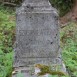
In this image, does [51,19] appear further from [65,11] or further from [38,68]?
[65,11]

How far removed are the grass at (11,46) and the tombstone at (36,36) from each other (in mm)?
391

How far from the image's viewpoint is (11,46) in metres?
8.64

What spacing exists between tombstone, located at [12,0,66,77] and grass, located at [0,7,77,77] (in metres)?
0.39

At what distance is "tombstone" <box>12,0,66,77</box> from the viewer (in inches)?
227

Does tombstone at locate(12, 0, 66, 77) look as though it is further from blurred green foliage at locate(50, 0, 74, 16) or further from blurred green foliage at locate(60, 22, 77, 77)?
blurred green foliage at locate(50, 0, 74, 16)

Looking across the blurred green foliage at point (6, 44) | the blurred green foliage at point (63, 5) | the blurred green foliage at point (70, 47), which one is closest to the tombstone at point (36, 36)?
the blurred green foliage at point (6, 44)

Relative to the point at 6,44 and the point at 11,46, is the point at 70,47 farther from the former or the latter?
the point at 6,44

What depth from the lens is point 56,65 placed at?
5.77 meters

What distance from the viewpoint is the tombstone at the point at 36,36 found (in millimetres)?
5766

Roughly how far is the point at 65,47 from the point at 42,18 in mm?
2685

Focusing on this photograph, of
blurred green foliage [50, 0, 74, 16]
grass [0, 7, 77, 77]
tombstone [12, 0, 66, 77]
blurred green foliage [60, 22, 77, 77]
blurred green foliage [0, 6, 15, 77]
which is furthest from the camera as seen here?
blurred green foliage [50, 0, 74, 16]

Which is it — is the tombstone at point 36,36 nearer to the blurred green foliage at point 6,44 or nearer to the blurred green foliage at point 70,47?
the blurred green foliage at point 6,44

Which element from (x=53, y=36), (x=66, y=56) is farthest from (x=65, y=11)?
(x=53, y=36)

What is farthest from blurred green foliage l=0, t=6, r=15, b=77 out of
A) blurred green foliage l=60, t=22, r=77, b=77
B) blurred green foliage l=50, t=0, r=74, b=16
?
blurred green foliage l=50, t=0, r=74, b=16
